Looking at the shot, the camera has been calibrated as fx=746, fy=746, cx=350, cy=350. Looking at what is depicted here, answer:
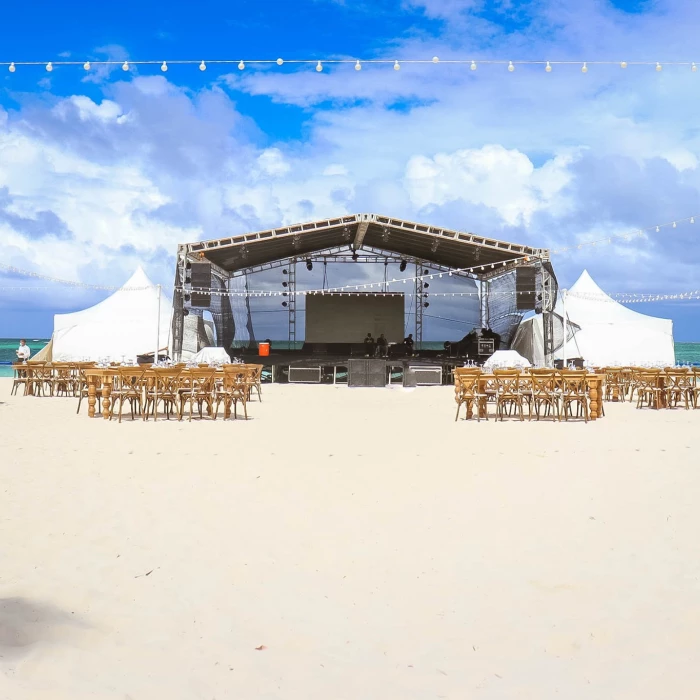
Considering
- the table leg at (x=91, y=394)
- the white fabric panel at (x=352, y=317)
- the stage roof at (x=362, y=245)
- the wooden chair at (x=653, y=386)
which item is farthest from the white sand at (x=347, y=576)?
the white fabric panel at (x=352, y=317)

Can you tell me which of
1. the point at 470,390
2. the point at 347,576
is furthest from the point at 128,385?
the point at 347,576

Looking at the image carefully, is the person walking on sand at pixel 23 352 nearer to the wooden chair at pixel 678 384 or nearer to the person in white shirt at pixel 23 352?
the person in white shirt at pixel 23 352

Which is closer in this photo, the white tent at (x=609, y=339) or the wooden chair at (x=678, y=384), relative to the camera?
the wooden chair at (x=678, y=384)

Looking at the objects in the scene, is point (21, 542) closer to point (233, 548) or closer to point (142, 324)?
point (233, 548)

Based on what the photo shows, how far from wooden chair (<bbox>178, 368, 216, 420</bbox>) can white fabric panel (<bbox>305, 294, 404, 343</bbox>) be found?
11636 millimetres

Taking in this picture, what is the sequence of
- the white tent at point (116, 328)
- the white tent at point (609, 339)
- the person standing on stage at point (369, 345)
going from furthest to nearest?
the person standing on stage at point (369, 345), the white tent at point (116, 328), the white tent at point (609, 339)

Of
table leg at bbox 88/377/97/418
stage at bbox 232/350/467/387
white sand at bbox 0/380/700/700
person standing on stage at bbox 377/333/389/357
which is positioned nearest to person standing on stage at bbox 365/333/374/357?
person standing on stage at bbox 377/333/389/357

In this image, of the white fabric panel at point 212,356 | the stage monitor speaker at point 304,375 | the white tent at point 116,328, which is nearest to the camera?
the white fabric panel at point 212,356

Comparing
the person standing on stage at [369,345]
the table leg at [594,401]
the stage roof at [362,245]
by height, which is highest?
the stage roof at [362,245]

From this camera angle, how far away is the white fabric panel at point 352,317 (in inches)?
786

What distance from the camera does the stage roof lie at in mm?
15875

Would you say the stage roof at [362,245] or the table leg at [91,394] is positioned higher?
the stage roof at [362,245]

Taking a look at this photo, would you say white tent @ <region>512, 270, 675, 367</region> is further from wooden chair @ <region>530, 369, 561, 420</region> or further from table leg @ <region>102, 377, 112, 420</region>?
table leg @ <region>102, 377, 112, 420</region>

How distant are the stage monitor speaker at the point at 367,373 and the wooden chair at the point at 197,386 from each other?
8.41m
